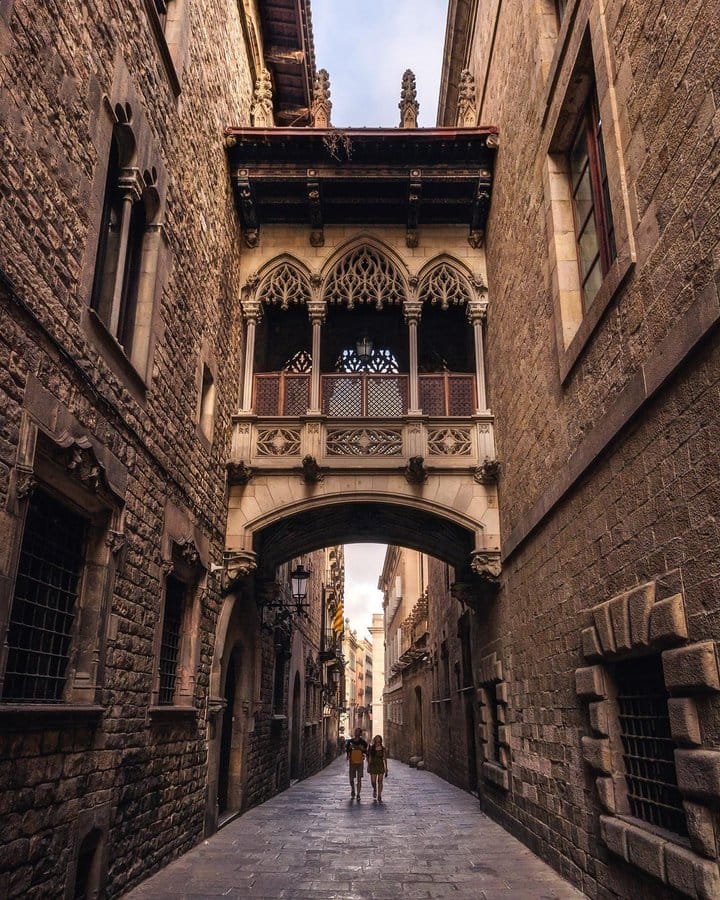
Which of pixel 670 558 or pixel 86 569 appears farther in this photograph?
pixel 86 569

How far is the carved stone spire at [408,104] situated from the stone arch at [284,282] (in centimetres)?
321

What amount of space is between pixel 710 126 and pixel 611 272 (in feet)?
5.11

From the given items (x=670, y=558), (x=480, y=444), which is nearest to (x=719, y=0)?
(x=670, y=558)

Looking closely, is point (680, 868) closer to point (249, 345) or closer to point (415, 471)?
point (415, 471)

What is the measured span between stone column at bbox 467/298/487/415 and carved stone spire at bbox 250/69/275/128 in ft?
15.5

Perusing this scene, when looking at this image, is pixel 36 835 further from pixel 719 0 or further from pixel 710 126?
pixel 719 0

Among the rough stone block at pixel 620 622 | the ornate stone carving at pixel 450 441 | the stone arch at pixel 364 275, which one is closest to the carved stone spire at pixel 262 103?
the stone arch at pixel 364 275

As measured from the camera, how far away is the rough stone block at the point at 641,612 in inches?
185

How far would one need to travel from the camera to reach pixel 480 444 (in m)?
10.7

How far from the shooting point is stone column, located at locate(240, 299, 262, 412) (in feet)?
36.4

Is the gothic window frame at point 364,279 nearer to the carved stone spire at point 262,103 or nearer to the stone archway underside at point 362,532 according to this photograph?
the carved stone spire at point 262,103

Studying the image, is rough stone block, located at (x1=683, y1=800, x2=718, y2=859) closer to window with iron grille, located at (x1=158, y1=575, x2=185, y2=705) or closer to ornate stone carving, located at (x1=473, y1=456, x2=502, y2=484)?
window with iron grille, located at (x1=158, y1=575, x2=185, y2=705)

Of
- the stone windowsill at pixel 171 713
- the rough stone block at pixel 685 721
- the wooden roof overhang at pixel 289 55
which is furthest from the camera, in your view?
the wooden roof overhang at pixel 289 55

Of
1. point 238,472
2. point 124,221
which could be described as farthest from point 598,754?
point 238,472
